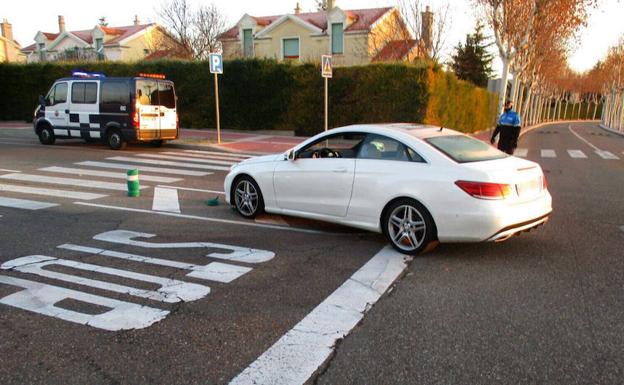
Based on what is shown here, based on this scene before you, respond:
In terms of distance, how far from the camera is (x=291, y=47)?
4116 centimetres

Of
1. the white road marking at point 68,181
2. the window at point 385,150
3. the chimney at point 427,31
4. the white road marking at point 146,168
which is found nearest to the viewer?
the window at point 385,150

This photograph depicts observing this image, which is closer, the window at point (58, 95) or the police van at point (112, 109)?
the police van at point (112, 109)

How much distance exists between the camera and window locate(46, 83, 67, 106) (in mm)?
15969

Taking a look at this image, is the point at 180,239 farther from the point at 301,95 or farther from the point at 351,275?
the point at 301,95

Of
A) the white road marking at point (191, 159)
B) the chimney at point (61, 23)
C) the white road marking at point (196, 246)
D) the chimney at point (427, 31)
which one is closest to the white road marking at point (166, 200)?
the white road marking at point (196, 246)

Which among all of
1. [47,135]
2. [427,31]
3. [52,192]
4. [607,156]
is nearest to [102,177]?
[52,192]

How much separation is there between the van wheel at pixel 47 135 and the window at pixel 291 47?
2666 centimetres

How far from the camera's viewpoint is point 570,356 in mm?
3299

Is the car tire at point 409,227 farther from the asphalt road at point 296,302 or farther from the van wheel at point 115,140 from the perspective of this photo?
the van wheel at point 115,140

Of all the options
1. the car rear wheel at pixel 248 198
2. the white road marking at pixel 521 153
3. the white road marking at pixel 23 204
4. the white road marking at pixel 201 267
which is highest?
the car rear wheel at pixel 248 198

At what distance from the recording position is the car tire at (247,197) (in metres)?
7.16

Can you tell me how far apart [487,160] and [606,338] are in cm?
242

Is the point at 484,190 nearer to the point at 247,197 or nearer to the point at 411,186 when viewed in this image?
the point at 411,186

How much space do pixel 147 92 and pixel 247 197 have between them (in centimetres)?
944
